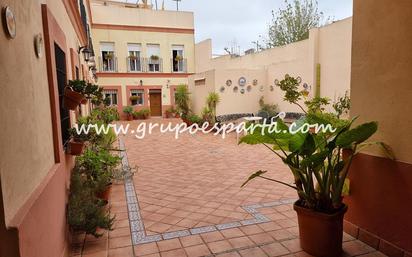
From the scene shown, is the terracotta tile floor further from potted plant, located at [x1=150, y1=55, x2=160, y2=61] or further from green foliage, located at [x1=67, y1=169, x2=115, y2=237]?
potted plant, located at [x1=150, y1=55, x2=160, y2=61]

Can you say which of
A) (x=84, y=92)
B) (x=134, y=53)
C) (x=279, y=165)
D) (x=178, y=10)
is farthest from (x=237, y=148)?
(x=178, y=10)

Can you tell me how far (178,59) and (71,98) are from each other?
1725 centimetres

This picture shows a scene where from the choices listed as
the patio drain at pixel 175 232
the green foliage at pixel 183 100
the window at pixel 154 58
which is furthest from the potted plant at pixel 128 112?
the patio drain at pixel 175 232

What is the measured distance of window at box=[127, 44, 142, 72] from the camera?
19031mm

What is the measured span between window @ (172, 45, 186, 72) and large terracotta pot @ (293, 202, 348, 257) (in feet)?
59.8

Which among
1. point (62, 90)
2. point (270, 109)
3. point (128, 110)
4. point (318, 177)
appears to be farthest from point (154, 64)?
point (318, 177)

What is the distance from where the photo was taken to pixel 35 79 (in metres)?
2.17

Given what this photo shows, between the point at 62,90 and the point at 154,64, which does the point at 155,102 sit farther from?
the point at 62,90

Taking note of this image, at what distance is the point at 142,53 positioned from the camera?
1933 cm

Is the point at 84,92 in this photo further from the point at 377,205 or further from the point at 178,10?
the point at 178,10

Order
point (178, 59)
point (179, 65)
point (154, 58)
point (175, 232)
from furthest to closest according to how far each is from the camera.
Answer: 1. point (179, 65)
2. point (178, 59)
3. point (154, 58)
4. point (175, 232)

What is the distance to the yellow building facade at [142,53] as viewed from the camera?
18.5 m

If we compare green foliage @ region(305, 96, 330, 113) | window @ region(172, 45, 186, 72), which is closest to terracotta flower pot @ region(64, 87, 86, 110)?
green foliage @ region(305, 96, 330, 113)

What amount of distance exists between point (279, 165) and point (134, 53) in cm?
1523
